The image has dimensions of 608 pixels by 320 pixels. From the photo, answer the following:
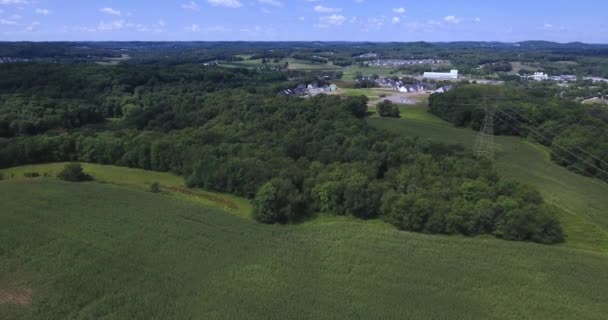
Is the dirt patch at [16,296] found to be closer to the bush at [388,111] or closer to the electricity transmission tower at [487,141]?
the electricity transmission tower at [487,141]

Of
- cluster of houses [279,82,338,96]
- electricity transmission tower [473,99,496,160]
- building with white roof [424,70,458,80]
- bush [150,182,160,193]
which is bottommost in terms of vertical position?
bush [150,182,160,193]

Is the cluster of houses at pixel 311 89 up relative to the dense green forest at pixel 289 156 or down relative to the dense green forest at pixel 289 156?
up

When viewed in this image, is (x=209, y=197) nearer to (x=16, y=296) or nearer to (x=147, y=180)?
(x=147, y=180)

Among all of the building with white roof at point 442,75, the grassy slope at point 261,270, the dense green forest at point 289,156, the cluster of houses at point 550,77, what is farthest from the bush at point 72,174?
the cluster of houses at point 550,77

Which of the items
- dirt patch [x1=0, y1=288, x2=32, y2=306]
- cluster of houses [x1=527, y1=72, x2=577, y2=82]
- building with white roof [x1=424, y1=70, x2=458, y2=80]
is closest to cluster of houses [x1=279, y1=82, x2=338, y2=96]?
building with white roof [x1=424, y1=70, x2=458, y2=80]

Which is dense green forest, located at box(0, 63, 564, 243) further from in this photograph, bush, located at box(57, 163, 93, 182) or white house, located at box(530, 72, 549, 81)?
white house, located at box(530, 72, 549, 81)

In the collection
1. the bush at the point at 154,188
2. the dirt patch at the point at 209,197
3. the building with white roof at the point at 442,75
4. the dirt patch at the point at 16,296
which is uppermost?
the building with white roof at the point at 442,75
